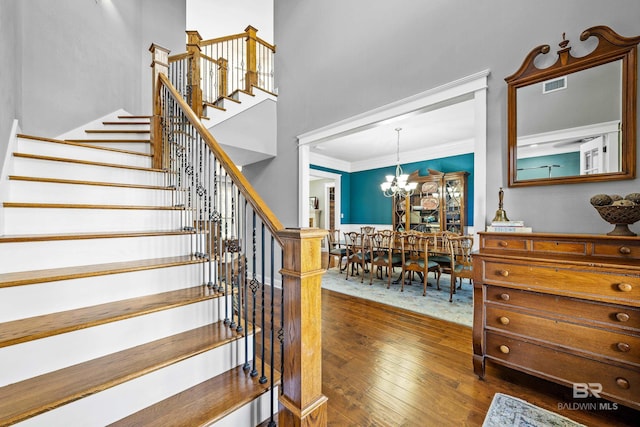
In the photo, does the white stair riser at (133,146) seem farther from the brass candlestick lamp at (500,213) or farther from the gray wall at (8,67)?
the brass candlestick lamp at (500,213)

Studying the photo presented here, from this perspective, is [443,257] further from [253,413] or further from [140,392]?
[140,392]

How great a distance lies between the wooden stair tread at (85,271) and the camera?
122cm

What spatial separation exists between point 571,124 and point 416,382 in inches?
85.9

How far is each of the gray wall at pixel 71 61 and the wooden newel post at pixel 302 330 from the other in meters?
2.05

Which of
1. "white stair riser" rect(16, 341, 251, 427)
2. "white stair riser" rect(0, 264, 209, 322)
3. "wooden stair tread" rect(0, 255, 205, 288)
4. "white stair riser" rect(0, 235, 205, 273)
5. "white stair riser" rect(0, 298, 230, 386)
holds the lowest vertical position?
"white stair riser" rect(16, 341, 251, 427)

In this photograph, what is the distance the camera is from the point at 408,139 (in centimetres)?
558

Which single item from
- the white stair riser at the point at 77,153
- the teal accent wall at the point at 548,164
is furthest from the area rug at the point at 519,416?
the white stair riser at the point at 77,153

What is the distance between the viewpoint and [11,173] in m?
1.79

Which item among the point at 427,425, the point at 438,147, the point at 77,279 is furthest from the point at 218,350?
the point at 438,147

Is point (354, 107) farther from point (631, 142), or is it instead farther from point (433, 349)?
point (433, 349)

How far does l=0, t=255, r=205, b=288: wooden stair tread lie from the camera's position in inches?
48.1

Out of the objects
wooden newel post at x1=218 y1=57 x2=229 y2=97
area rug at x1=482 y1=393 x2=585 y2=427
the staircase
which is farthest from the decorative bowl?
wooden newel post at x1=218 y1=57 x2=229 y2=97

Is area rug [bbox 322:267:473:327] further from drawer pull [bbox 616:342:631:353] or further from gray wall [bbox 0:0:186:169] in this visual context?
gray wall [bbox 0:0:186:169]

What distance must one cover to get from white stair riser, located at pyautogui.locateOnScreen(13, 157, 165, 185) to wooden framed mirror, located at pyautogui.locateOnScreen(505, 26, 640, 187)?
3.15m
